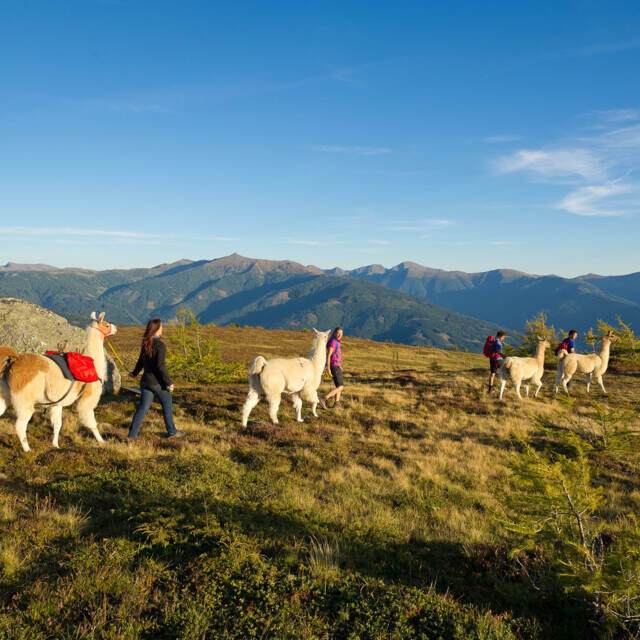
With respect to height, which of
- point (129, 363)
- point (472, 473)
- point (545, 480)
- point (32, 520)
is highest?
point (545, 480)

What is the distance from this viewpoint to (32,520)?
5.48 metres

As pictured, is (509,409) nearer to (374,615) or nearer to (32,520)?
(374,615)

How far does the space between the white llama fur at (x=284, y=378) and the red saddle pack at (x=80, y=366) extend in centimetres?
384

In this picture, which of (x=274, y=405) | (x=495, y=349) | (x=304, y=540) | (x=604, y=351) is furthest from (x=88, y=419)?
(x=604, y=351)

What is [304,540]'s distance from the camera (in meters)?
5.46

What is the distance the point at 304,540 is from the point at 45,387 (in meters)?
6.23

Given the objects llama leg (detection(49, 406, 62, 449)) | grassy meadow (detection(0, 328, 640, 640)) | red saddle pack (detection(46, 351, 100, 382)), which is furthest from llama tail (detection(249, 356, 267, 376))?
llama leg (detection(49, 406, 62, 449))

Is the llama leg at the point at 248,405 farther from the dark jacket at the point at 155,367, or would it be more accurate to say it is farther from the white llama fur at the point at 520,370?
the white llama fur at the point at 520,370

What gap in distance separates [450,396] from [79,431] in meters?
14.9

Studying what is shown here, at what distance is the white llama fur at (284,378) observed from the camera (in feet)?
36.8

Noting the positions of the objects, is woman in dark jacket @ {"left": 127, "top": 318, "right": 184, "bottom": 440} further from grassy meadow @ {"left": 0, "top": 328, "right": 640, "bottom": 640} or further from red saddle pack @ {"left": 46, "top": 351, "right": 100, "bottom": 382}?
red saddle pack @ {"left": 46, "top": 351, "right": 100, "bottom": 382}

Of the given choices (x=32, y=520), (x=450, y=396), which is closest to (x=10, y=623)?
(x=32, y=520)

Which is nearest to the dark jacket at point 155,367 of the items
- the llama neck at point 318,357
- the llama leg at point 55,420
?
the llama leg at point 55,420

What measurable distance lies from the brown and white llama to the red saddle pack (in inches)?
7.6
